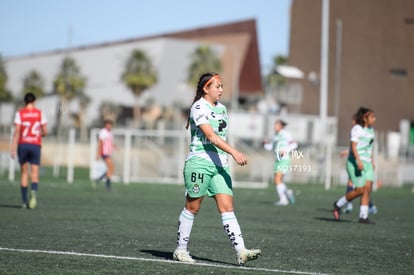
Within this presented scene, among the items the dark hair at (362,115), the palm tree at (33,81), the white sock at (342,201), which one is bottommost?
the white sock at (342,201)

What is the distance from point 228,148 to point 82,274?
1.93m

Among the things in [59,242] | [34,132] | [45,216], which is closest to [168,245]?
[59,242]

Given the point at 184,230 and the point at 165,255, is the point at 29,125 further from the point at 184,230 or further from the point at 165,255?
the point at 184,230

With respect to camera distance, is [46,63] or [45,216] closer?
[45,216]

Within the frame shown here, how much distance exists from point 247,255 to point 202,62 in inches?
3974

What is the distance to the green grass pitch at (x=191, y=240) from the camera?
31.4 feet

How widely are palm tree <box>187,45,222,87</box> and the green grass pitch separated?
88067 mm

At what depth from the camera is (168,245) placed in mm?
11867

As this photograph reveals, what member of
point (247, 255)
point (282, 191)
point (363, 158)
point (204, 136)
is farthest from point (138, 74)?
point (247, 255)

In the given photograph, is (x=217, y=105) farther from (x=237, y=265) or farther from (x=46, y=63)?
(x=46, y=63)

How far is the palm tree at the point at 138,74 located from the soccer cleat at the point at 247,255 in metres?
96.4

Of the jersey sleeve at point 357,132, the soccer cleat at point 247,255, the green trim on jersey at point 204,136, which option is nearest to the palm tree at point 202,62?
the jersey sleeve at point 357,132

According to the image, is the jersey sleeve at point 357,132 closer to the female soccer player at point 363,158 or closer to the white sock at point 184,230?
the female soccer player at point 363,158

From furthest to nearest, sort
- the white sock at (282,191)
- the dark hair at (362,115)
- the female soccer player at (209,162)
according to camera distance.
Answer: the white sock at (282,191) < the dark hair at (362,115) < the female soccer player at (209,162)
